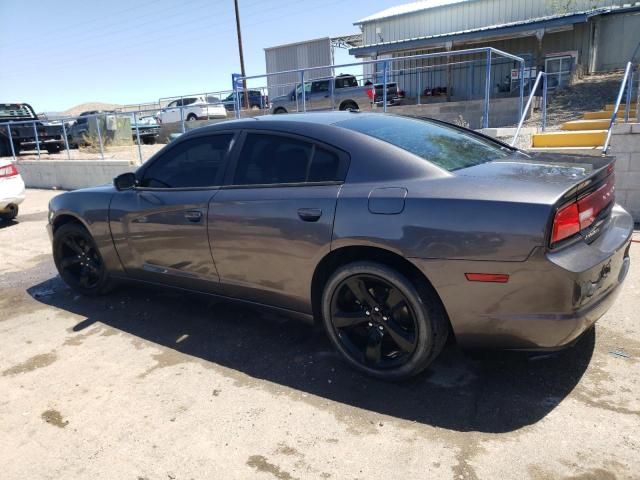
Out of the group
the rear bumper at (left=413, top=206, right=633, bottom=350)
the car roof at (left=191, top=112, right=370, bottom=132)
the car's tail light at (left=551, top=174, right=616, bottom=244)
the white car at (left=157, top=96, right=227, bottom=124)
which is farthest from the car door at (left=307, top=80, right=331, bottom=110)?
the rear bumper at (left=413, top=206, right=633, bottom=350)

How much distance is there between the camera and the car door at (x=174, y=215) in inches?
143

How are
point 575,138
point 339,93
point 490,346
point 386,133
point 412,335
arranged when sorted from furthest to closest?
1. point 339,93
2. point 575,138
3. point 386,133
4. point 412,335
5. point 490,346

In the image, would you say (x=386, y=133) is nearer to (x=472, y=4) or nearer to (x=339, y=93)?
(x=339, y=93)

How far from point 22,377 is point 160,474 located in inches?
63.3

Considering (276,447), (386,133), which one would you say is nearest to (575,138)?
(386,133)

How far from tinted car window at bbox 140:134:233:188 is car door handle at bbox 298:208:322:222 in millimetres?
828

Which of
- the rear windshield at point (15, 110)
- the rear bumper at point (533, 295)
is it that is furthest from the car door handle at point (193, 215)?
the rear windshield at point (15, 110)

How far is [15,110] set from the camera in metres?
18.5

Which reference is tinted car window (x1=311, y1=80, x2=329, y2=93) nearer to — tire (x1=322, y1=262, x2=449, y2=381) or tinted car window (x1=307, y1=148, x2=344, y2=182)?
tinted car window (x1=307, y1=148, x2=344, y2=182)

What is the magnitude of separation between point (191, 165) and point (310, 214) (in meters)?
1.31

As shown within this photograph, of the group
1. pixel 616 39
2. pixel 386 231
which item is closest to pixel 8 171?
pixel 386 231

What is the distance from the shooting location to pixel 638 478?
2.13 meters

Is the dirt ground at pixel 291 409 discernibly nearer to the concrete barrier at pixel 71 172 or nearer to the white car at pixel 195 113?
the concrete barrier at pixel 71 172

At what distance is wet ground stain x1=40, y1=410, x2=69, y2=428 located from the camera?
282 centimetres
